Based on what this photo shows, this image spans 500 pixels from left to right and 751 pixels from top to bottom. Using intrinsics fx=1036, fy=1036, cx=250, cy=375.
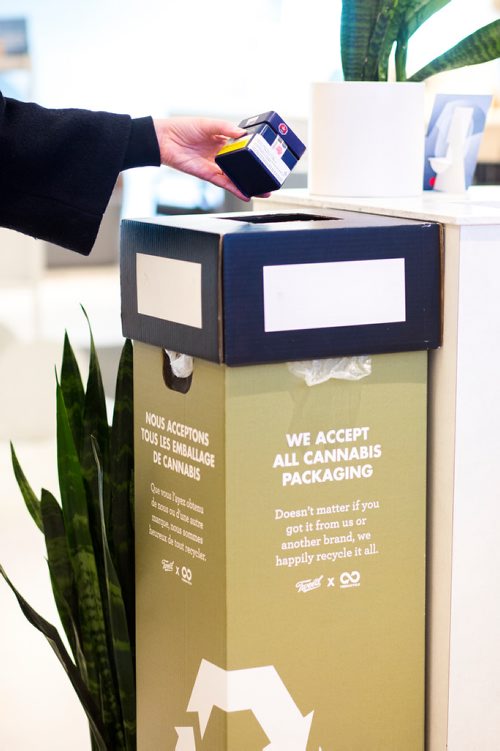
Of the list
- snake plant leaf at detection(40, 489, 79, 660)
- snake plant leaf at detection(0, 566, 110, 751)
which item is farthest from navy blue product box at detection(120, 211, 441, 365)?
snake plant leaf at detection(0, 566, 110, 751)

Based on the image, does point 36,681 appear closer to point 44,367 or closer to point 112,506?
point 112,506

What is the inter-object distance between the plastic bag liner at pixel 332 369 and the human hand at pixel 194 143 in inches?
12.8

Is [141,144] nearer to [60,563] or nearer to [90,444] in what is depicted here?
[90,444]

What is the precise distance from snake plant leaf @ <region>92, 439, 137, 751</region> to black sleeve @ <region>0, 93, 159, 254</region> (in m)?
0.29

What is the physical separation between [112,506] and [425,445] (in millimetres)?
408

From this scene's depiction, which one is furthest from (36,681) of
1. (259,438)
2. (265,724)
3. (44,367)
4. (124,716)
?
(44,367)

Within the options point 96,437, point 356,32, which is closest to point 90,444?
point 96,437

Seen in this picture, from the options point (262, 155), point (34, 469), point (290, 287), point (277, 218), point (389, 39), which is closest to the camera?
point (290, 287)

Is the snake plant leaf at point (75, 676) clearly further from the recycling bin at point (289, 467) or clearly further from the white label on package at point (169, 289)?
the white label on package at point (169, 289)

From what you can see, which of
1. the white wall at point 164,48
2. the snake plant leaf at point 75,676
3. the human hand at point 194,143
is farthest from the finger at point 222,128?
the white wall at point 164,48

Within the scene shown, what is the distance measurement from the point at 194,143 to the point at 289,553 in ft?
1.89

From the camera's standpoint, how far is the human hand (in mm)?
1337

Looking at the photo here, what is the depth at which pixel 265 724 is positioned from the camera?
1.11 meters

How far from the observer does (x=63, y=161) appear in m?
1.28
